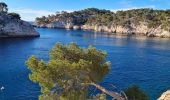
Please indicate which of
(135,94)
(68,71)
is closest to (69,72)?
(68,71)

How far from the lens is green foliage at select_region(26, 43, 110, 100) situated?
88.8 feet

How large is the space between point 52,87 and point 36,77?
1.80m

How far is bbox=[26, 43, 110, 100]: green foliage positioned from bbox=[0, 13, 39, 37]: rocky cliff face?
144770 millimetres

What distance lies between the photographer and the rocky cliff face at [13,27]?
16938 centimetres

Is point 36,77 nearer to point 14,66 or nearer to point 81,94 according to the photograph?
point 81,94

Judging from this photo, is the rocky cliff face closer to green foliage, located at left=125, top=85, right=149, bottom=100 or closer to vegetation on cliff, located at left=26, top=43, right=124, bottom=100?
vegetation on cliff, located at left=26, top=43, right=124, bottom=100

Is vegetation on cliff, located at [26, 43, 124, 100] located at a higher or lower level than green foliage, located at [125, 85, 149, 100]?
higher

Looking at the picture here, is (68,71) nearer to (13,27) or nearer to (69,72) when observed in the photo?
(69,72)

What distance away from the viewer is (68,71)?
27.3 metres

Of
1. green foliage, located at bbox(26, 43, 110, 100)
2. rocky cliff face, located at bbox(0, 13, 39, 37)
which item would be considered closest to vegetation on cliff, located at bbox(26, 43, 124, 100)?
green foliage, located at bbox(26, 43, 110, 100)

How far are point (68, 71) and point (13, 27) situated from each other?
507ft

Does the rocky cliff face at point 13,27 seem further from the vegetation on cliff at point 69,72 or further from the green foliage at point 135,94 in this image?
the green foliage at point 135,94

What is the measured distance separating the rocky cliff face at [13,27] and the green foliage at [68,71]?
475 ft

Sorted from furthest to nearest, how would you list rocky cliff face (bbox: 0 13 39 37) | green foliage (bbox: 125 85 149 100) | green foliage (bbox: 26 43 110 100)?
rocky cliff face (bbox: 0 13 39 37), green foliage (bbox: 125 85 149 100), green foliage (bbox: 26 43 110 100)
